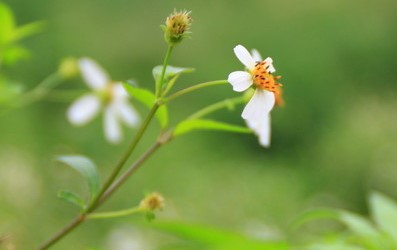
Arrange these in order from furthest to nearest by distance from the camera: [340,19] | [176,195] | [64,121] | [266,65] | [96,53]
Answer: [340,19]
[96,53]
[64,121]
[176,195]
[266,65]

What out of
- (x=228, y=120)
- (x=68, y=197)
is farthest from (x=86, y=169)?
(x=228, y=120)

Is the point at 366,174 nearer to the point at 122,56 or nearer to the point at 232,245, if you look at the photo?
the point at 122,56

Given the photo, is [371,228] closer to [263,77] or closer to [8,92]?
[263,77]

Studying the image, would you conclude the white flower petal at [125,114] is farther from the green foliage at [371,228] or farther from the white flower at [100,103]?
the green foliage at [371,228]

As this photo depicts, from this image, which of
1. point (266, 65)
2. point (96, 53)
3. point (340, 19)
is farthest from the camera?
point (340, 19)

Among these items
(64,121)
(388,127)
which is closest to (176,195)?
(64,121)

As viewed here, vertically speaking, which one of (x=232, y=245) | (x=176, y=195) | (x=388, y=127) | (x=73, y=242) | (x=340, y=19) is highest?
(x=340, y=19)
